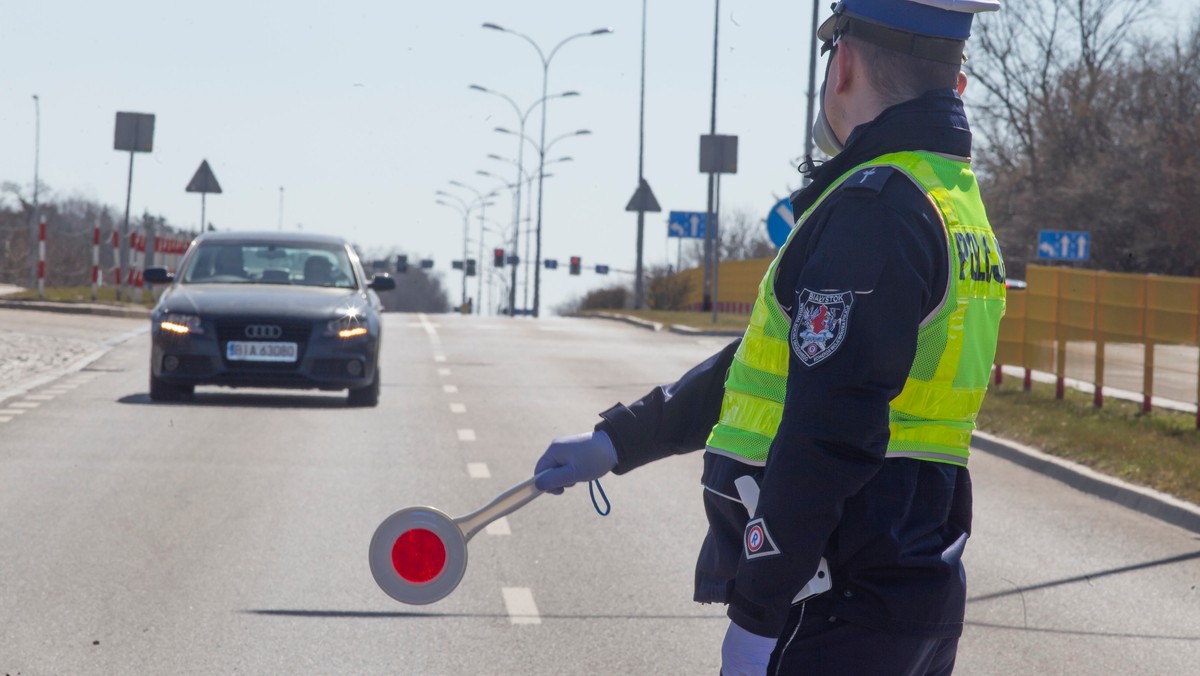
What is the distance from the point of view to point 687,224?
4278cm

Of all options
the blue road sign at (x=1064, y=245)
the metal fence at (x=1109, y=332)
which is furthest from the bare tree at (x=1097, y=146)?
the metal fence at (x=1109, y=332)

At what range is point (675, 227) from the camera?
43156 mm

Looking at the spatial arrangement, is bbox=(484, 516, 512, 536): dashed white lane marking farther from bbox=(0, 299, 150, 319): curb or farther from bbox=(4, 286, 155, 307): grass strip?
bbox=(4, 286, 155, 307): grass strip

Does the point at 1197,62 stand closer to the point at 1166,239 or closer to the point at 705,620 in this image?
the point at 1166,239

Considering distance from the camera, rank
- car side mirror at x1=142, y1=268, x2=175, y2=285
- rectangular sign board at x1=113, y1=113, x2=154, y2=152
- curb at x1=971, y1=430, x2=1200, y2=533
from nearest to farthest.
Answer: curb at x1=971, y1=430, x2=1200, y2=533 → car side mirror at x1=142, y1=268, x2=175, y2=285 → rectangular sign board at x1=113, y1=113, x2=154, y2=152

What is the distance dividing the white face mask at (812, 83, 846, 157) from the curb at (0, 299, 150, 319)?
29627 mm

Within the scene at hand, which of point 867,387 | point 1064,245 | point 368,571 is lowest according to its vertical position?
point 368,571

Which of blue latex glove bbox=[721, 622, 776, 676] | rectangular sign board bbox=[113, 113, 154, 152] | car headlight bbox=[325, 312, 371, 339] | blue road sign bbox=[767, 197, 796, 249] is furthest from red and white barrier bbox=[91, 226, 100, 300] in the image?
blue latex glove bbox=[721, 622, 776, 676]

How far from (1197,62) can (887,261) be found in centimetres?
4675

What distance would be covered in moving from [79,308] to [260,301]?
17.5 metres

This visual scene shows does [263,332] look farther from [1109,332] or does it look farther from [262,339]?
[1109,332]

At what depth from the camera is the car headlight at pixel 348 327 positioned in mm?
14906

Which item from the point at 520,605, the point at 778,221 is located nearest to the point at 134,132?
the point at 778,221

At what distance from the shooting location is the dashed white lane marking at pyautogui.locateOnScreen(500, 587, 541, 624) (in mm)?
6871
